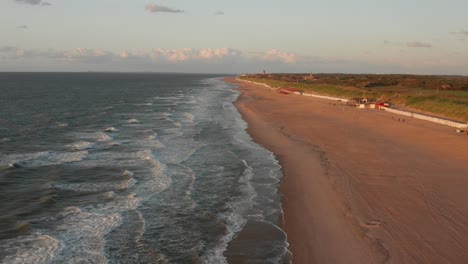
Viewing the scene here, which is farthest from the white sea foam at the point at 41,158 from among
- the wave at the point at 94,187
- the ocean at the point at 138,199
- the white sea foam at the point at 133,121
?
the white sea foam at the point at 133,121

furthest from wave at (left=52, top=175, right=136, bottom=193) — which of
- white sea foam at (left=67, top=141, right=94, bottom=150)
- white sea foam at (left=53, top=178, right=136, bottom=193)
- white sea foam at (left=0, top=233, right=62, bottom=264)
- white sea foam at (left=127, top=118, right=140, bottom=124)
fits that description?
white sea foam at (left=127, top=118, right=140, bottom=124)

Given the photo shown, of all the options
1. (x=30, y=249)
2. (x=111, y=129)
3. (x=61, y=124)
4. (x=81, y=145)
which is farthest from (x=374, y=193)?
(x=61, y=124)

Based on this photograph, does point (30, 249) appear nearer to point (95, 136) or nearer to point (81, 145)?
point (81, 145)

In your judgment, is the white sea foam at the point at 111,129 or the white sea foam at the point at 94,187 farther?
the white sea foam at the point at 111,129

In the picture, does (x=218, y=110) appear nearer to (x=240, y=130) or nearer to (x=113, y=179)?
(x=240, y=130)

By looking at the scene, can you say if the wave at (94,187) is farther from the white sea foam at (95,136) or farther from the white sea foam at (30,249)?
the white sea foam at (95,136)

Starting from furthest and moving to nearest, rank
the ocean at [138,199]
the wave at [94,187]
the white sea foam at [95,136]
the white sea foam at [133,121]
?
1. the white sea foam at [133,121]
2. the white sea foam at [95,136]
3. the wave at [94,187]
4. the ocean at [138,199]

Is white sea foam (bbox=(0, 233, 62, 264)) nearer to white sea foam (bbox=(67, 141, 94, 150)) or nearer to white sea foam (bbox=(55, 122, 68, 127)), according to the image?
white sea foam (bbox=(67, 141, 94, 150))
